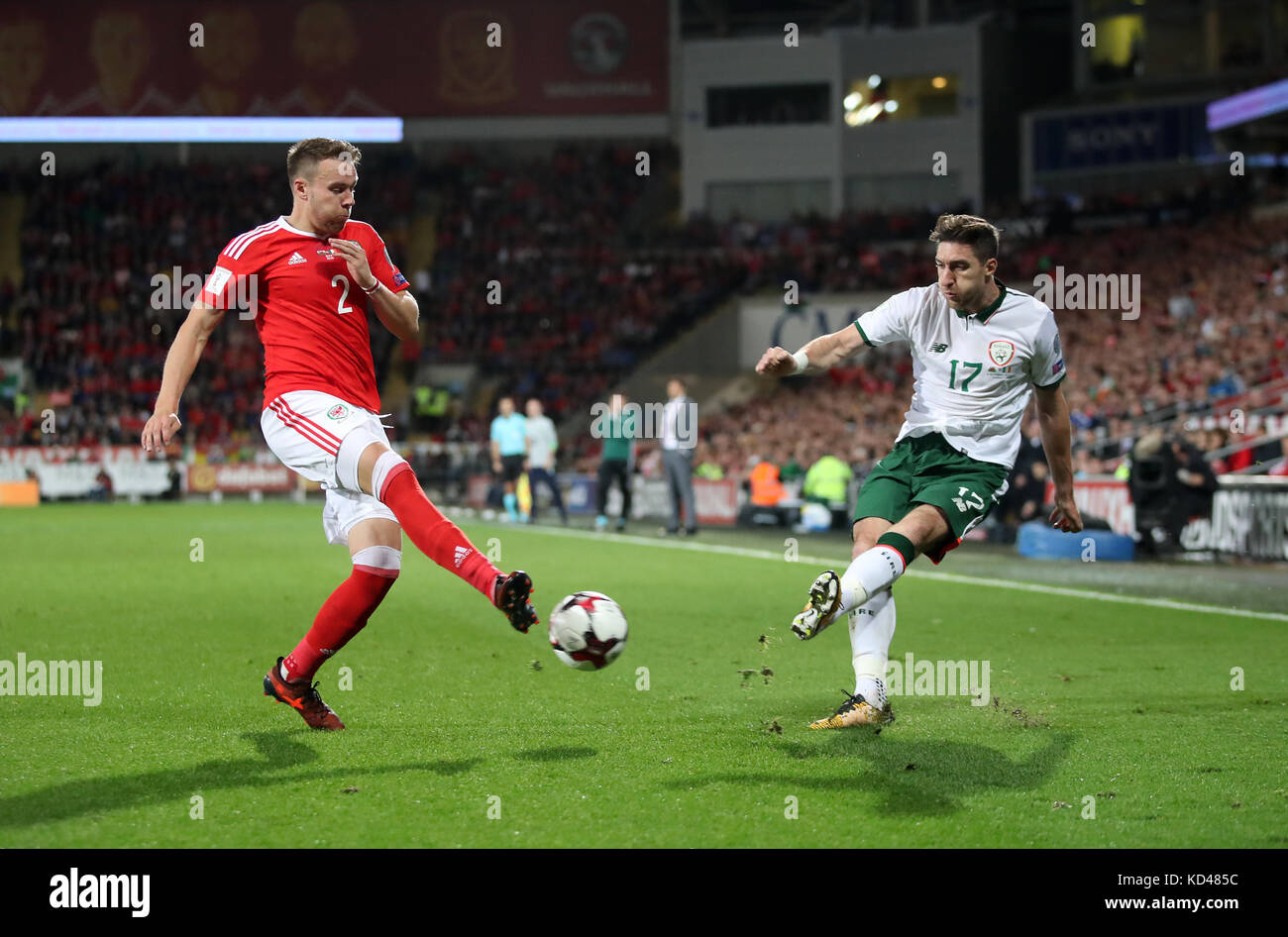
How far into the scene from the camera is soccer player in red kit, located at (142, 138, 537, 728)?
5.45 meters

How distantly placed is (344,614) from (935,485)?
99.6 inches

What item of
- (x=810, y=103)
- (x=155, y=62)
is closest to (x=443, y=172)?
(x=155, y=62)

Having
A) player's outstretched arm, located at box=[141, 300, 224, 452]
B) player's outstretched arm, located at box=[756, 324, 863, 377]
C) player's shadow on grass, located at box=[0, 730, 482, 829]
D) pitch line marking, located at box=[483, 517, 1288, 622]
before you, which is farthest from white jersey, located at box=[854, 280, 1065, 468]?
pitch line marking, located at box=[483, 517, 1288, 622]

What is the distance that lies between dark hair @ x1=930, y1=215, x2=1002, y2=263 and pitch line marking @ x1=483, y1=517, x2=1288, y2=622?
19.0 ft

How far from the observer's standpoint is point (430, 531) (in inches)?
204

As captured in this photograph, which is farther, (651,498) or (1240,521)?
(651,498)

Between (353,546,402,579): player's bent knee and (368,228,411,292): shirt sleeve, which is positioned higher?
(368,228,411,292): shirt sleeve

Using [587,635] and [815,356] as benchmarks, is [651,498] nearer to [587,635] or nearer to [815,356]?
[815,356]

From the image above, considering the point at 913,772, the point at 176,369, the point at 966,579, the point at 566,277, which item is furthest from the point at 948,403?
the point at 566,277

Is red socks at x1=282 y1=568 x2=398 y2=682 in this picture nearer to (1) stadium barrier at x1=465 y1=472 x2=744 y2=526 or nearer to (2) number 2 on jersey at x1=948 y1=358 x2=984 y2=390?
(2) number 2 on jersey at x1=948 y1=358 x2=984 y2=390

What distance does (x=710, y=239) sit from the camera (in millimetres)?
41688

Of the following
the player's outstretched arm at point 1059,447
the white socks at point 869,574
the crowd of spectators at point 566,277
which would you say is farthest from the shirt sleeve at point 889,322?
the crowd of spectators at point 566,277

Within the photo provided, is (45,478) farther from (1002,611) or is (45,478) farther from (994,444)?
(994,444)
